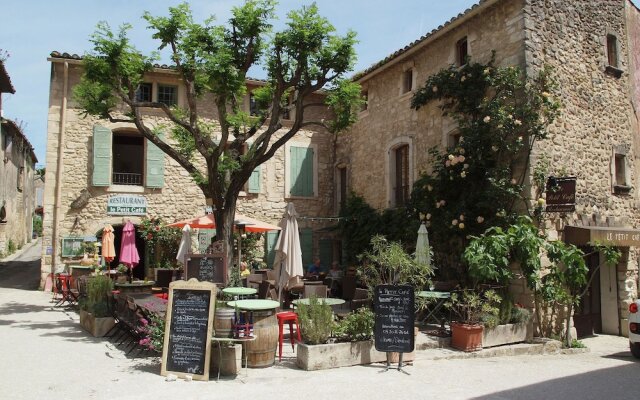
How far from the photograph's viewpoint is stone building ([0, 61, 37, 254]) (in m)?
18.4

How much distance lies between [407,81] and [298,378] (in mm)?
8974

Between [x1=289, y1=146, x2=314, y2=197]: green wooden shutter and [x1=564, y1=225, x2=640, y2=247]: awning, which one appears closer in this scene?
[x1=564, y1=225, x2=640, y2=247]: awning

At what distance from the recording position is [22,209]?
83.6ft

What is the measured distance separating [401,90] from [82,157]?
8.66 metres

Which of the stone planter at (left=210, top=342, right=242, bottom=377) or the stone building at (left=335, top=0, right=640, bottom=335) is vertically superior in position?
the stone building at (left=335, top=0, right=640, bottom=335)

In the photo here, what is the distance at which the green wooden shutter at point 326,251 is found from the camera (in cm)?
1550

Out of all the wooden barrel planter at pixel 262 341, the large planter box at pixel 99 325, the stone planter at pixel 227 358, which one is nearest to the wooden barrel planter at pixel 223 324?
the stone planter at pixel 227 358

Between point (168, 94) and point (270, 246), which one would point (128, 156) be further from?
point (270, 246)

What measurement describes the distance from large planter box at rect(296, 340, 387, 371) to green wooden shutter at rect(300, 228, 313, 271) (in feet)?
28.6

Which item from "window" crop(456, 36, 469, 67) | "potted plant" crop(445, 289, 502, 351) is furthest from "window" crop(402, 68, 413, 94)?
"potted plant" crop(445, 289, 502, 351)

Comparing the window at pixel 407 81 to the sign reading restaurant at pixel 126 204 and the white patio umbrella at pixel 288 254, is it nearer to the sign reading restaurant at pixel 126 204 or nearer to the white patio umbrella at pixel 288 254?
the white patio umbrella at pixel 288 254

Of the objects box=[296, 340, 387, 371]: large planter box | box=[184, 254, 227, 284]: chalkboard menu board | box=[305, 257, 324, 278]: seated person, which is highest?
box=[184, 254, 227, 284]: chalkboard menu board

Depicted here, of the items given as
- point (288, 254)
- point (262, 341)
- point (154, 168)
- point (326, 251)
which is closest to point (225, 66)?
point (288, 254)

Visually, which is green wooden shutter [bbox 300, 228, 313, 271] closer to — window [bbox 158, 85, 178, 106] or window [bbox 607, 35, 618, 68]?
window [bbox 158, 85, 178, 106]
